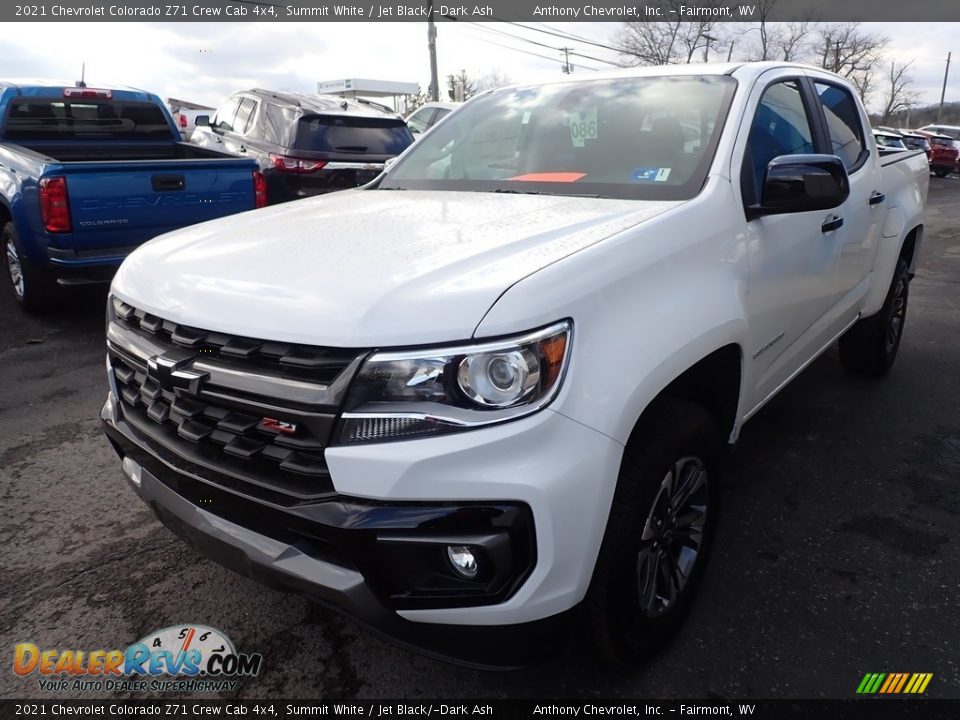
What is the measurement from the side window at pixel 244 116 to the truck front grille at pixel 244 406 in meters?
7.57

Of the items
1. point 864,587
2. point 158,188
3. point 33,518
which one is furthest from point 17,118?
point 864,587

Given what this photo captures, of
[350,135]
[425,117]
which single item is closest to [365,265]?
[350,135]

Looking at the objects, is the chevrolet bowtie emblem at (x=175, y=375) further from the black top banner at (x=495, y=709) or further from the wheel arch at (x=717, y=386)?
the wheel arch at (x=717, y=386)

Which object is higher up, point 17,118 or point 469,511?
point 17,118

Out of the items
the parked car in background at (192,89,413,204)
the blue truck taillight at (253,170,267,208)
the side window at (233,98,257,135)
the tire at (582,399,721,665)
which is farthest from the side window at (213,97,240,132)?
the tire at (582,399,721,665)

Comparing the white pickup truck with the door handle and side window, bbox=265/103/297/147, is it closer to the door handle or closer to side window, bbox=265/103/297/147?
the door handle

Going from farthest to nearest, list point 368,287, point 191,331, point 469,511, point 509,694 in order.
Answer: point 509,694, point 191,331, point 368,287, point 469,511

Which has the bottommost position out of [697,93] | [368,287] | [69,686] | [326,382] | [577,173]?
[69,686]

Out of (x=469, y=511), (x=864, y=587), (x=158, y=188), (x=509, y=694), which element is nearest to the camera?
(x=469, y=511)

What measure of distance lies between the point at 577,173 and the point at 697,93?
568 millimetres

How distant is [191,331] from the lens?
195cm

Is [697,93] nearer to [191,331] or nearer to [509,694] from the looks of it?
[191,331]

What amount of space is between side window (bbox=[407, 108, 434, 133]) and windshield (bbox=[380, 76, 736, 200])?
427 inches

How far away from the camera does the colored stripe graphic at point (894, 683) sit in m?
2.14
